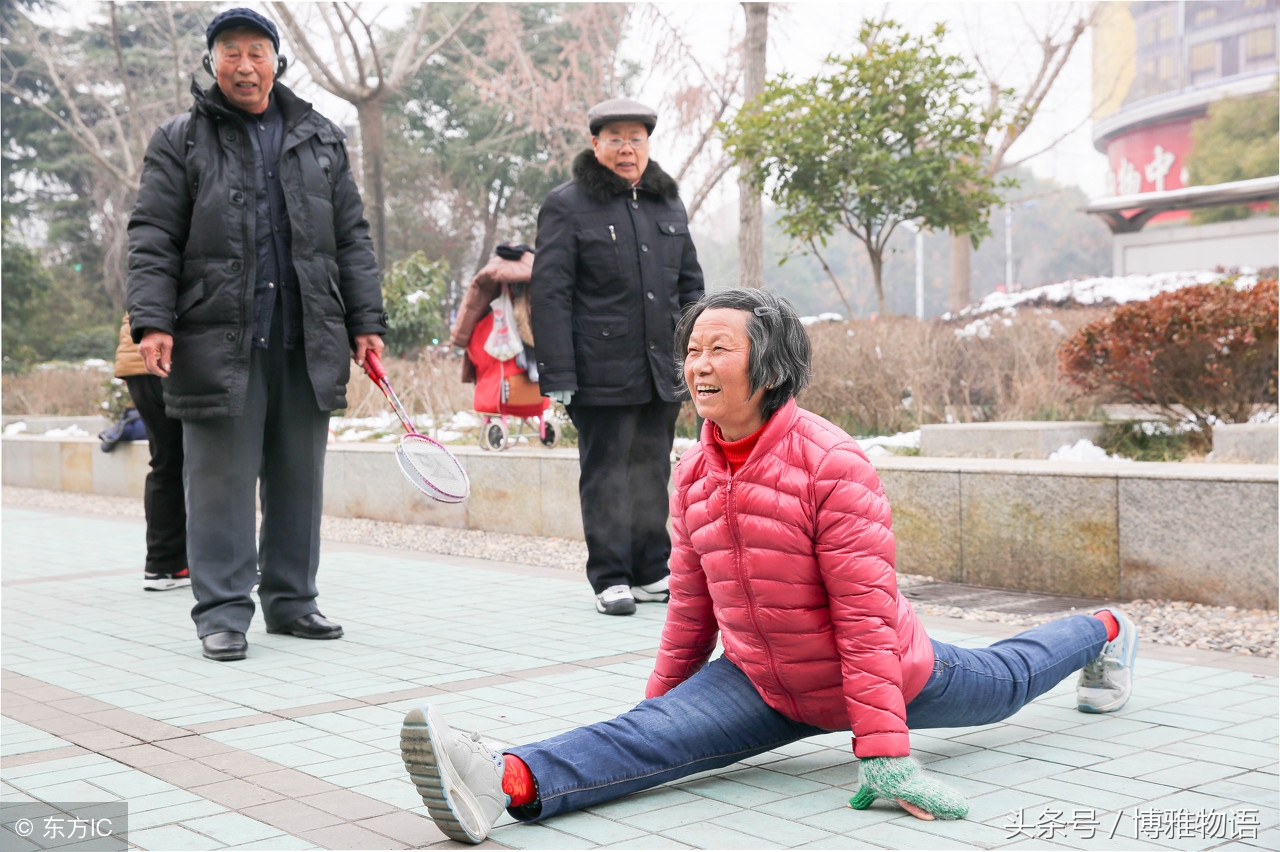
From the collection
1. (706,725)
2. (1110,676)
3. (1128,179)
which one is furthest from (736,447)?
(1128,179)

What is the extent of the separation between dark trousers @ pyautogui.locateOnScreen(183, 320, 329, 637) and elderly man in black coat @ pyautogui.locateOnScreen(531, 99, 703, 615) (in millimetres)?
1128

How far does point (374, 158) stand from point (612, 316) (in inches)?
630

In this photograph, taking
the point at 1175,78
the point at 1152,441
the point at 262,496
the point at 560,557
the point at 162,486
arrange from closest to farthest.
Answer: the point at 262,496 → the point at 162,486 → the point at 560,557 → the point at 1152,441 → the point at 1175,78

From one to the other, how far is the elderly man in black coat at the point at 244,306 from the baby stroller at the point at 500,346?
340 cm

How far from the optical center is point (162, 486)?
729cm

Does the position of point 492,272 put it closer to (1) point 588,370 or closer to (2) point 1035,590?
(1) point 588,370

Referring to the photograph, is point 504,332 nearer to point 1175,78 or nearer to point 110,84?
point 110,84

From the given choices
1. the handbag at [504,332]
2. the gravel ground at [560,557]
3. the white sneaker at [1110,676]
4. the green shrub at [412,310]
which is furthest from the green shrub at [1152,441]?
the green shrub at [412,310]

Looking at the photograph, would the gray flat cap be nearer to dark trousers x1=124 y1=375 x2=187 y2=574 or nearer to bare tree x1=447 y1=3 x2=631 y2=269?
dark trousers x1=124 y1=375 x2=187 y2=574

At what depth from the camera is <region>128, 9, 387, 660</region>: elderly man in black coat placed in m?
5.16

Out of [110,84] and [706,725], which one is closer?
[706,725]

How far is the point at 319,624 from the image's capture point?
557 centimetres

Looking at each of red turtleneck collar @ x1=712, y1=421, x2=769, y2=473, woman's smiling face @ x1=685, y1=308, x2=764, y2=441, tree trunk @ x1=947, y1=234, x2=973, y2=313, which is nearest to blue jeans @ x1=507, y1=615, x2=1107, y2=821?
red turtleneck collar @ x1=712, y1=421, x2=769, y2=473

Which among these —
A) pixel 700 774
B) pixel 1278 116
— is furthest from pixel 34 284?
pixel 1278 116
